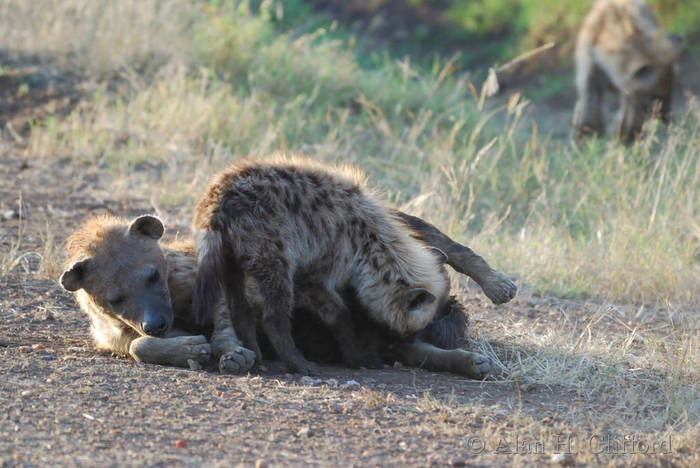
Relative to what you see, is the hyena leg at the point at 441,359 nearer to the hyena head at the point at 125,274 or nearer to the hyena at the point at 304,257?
the hyena at the point at 304,257

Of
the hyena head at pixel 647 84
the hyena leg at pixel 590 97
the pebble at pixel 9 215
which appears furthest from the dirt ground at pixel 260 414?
the hyena leg at pixel 590 97

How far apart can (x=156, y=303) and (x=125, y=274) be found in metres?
0.17

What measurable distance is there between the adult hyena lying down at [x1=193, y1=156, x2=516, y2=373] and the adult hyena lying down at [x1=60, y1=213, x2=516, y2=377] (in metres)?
0.12

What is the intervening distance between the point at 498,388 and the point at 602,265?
1911mm

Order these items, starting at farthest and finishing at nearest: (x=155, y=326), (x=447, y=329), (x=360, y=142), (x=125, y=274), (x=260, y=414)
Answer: (x=360, y=142) → (x=447, y=329) → (x=125, y=274) → (x=155, y=326) → (x=260, y=414)

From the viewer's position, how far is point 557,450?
296 cm

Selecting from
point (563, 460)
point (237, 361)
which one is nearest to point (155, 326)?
point (237, 361)

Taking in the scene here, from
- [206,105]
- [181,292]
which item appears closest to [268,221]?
[181,292]

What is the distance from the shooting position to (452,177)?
696 cm

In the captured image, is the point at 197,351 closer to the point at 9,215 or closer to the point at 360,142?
the point at 9,215

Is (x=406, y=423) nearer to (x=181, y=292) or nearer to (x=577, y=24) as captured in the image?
(x=181, y=292)

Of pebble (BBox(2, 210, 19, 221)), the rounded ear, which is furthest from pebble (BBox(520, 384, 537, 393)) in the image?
the rounded ear

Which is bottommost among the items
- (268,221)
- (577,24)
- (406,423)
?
(406,423)

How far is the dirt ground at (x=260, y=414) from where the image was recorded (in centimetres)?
280
